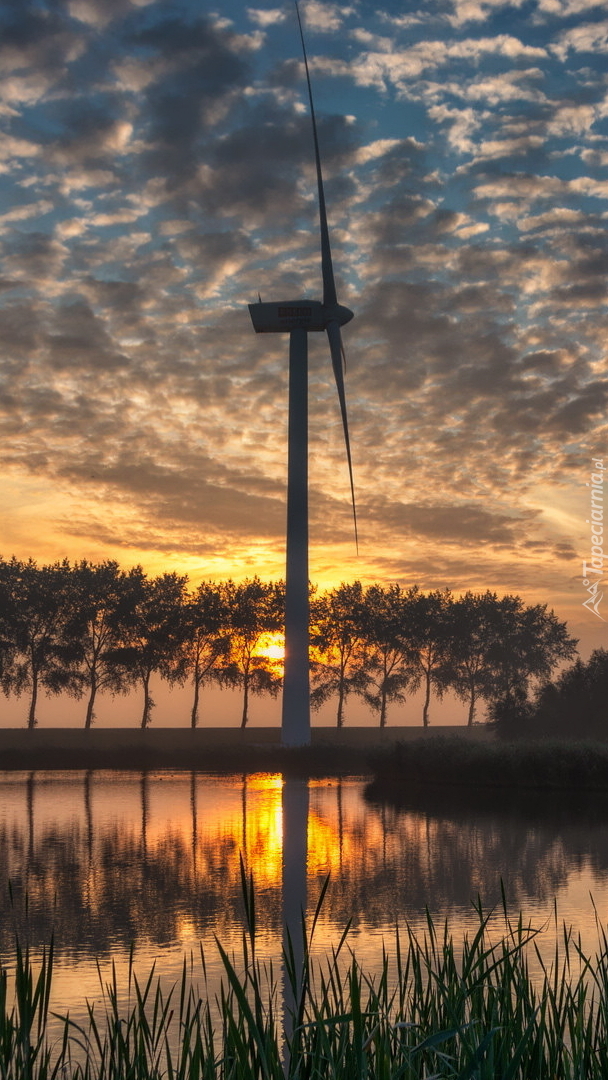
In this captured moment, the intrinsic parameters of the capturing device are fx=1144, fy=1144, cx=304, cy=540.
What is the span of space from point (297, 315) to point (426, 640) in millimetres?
45631

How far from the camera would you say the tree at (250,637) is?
88875 millimetres

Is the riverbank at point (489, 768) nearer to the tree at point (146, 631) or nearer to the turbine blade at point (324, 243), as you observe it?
the turbine blade at point (324, 243)

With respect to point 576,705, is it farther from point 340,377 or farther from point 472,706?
point 472,706

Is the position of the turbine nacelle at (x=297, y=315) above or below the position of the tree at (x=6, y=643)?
above

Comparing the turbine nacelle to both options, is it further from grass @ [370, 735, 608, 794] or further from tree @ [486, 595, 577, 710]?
tree @ [486, 595, 577, 710]

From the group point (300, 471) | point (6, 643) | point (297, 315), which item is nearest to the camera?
point (300, 471)

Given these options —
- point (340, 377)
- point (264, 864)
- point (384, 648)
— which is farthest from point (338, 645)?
point (264, 864)

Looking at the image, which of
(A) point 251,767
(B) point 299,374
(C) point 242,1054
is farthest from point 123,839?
(B) point 299,374

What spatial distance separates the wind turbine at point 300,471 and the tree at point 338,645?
126ft

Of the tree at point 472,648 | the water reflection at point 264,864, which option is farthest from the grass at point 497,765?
the tree at point 472,648

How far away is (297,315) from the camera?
56.8m

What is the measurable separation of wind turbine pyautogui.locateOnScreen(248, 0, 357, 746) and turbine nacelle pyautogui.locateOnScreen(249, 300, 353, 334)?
49 millimetres

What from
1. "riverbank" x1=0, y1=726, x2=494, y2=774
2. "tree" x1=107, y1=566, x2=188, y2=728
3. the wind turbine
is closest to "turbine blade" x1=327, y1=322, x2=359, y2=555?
the wind turbine

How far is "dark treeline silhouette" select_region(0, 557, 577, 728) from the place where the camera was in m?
82.7
